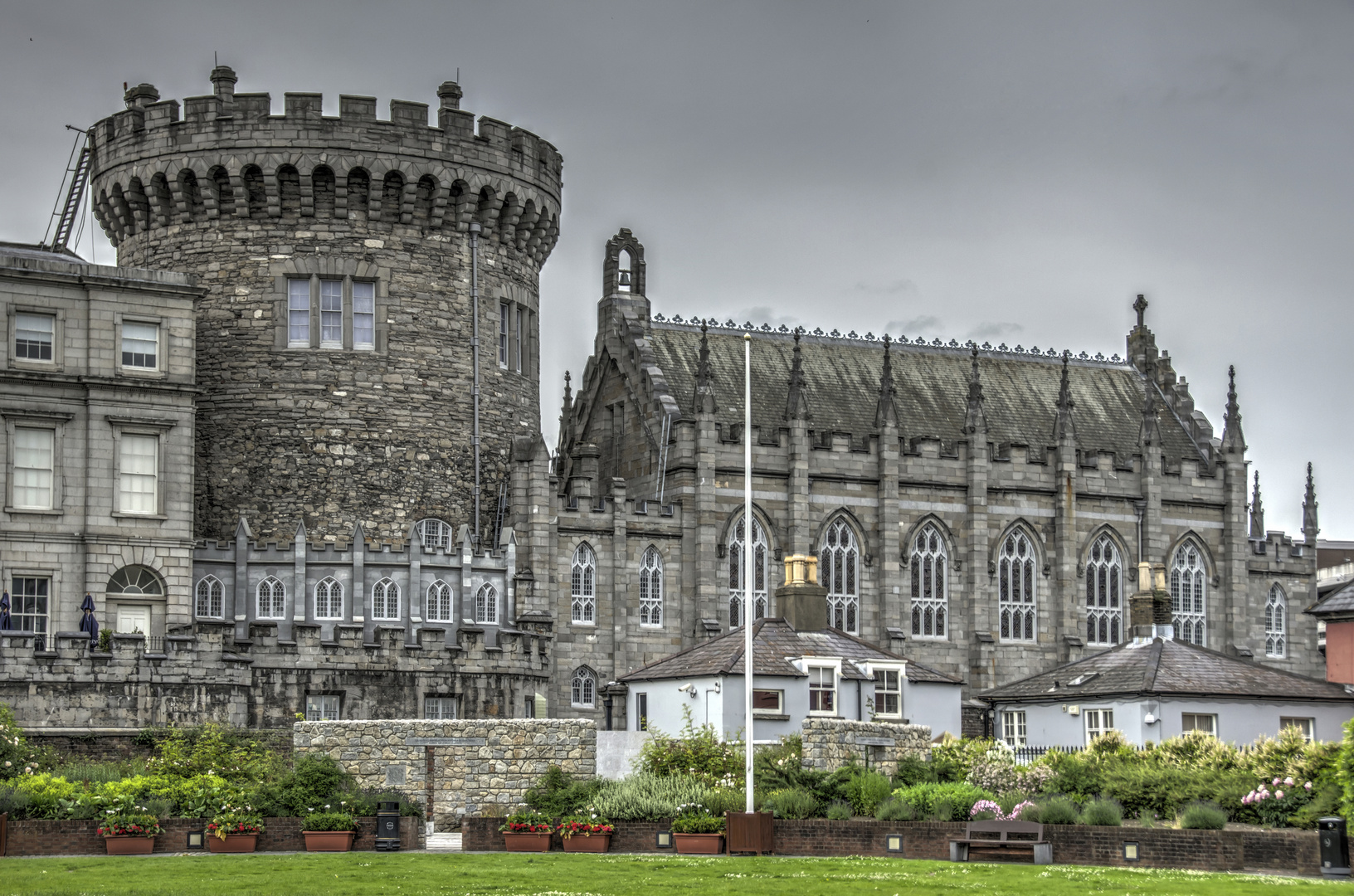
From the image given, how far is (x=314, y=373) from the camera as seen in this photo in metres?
55.0

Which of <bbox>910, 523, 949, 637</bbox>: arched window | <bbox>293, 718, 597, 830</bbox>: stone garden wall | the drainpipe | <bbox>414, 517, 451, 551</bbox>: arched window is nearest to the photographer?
<bbox>293, 718, 597, 830</bbox>: stone garden wall

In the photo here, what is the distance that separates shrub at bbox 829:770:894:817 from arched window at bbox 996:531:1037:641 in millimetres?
26555

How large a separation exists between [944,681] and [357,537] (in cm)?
1509

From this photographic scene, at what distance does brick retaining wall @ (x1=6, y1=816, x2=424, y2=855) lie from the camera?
33.3 meters

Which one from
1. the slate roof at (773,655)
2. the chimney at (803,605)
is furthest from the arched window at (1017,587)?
the chimney at (803,605)

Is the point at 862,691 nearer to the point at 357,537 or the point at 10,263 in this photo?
the point at 357,537

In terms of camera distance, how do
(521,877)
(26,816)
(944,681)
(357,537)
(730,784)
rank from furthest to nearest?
1. (357,537)
2. (944,681)
3. (730,784)
4. (26,816)
5. (521,877)

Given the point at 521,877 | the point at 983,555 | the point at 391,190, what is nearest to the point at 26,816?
the point at 521,877

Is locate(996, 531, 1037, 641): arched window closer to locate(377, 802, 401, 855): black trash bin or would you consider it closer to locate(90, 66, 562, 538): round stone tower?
locate(90, 66, 562, 538): round stone tower

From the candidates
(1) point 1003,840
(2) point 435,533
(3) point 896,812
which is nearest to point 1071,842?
(1) point 1003,840

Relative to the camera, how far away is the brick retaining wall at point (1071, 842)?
30.9 m

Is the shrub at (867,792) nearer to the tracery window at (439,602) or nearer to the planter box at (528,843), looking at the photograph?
the planter box at (528,843)

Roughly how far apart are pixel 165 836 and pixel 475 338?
25070 millimetres

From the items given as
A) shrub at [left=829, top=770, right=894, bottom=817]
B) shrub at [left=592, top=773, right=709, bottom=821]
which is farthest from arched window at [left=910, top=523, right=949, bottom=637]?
shrub at [left=592, top=773, right=709, bottom=821]
